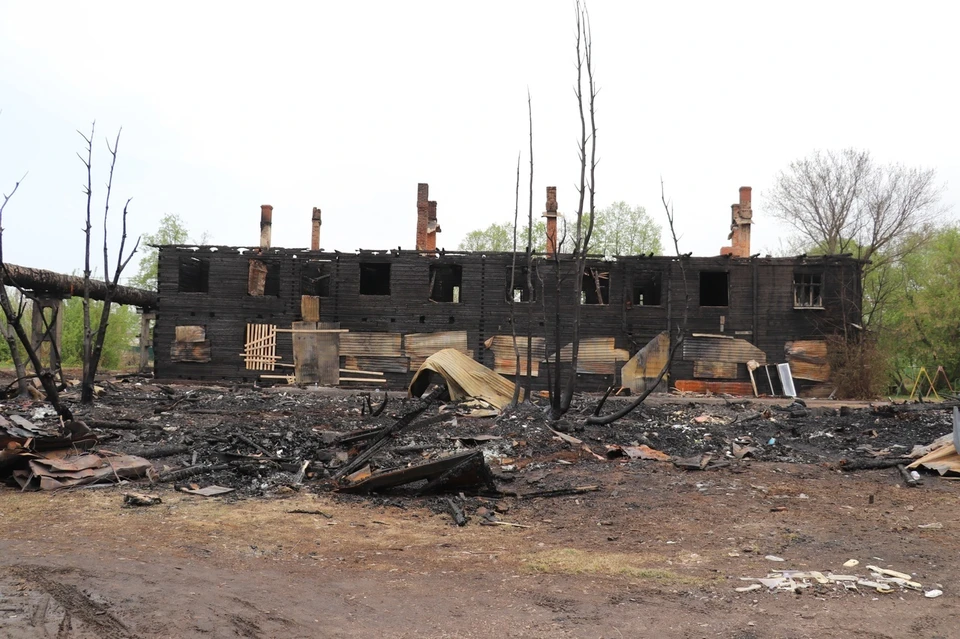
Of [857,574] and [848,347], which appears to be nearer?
[857,574]

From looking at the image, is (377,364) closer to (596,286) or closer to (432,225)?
(432,225)

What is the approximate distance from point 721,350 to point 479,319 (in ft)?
29.4

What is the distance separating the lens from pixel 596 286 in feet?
86.9

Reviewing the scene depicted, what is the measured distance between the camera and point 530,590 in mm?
4926

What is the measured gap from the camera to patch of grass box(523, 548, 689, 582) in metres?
5.36

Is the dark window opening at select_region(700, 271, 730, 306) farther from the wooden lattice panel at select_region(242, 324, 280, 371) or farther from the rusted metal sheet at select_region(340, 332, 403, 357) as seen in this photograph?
the wooden lattice panel at select_region(242, 324, 280, 371)

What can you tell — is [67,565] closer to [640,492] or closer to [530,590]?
[530,590]

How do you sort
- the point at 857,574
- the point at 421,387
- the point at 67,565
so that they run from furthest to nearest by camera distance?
1. the point at 421,387
2. the point at 857,574
3. the point at 67,565

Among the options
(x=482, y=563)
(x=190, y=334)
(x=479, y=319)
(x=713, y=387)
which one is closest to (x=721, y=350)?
(x=713, y=387)

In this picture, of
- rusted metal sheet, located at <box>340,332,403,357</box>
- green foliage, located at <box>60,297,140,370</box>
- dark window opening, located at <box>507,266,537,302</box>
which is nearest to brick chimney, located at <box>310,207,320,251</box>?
rusted metal sheet, located at <box>340,332,403,357</box>

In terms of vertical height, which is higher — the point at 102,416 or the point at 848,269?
the point at 848,269

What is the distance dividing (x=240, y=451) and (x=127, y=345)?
3417cm

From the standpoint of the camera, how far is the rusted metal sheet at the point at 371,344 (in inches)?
1037

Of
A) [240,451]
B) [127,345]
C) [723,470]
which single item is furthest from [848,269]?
[127,345]
